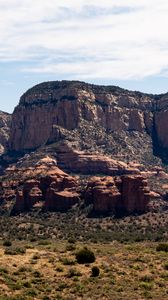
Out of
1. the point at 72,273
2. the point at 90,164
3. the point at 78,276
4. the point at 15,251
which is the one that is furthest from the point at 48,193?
the point at 78,276

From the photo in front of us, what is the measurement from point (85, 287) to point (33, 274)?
5063 mm

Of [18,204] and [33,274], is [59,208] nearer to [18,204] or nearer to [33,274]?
[18,204]

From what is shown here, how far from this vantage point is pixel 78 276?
49.7 m

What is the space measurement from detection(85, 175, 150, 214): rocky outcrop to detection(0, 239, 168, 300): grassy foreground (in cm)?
7853

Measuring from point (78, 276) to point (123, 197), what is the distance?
91.4 m

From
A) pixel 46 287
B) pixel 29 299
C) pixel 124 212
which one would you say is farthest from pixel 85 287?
pixel 124 212

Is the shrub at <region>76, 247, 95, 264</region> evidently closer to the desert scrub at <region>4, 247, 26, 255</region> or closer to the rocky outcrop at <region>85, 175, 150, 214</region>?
the desert scrub at <region>4, 247, 26, 255</region>

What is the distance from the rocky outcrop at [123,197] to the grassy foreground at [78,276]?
78534mm

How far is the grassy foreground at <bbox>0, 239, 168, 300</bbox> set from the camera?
44.7 meters

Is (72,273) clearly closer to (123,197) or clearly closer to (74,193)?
(123,197)

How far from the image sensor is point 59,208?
14350cm

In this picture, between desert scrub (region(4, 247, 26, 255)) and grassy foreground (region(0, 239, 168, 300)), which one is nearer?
grassy foreground (region(0, 239, 168, 300))

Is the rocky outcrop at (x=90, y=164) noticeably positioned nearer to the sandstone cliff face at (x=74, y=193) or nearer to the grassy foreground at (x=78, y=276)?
the sandstone cliff face at (x=74, y=193)

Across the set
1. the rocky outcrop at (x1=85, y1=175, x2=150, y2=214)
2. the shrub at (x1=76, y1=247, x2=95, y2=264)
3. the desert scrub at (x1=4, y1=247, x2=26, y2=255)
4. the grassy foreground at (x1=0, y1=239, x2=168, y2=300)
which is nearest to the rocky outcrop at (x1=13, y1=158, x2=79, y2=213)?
the rocky outcrop at (x1=85, y1=175, x2=150, y2=214)
